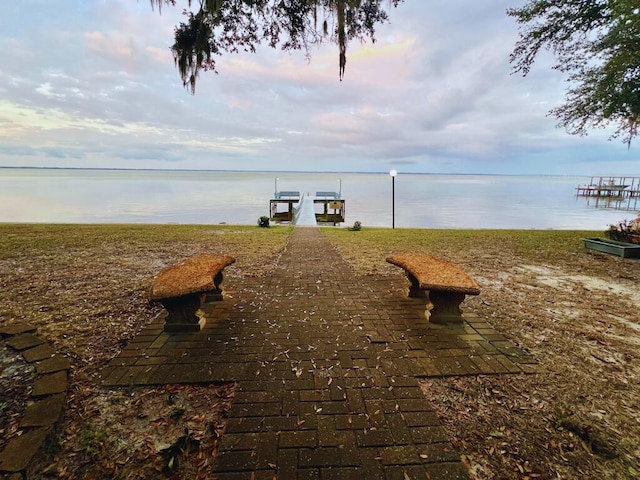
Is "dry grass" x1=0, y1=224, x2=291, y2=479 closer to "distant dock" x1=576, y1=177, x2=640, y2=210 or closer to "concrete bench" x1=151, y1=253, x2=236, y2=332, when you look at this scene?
"concrete bench" x1=151, y1=253, x2=236, y2=332

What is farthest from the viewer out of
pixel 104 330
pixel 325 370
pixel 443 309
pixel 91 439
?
pixel 443 309

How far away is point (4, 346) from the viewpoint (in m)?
2.90

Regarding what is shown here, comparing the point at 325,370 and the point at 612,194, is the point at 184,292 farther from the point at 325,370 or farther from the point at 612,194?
the point at 612,194

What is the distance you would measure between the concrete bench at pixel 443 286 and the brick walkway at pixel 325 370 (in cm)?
17

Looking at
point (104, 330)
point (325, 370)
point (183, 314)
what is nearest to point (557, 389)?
point (325, 370)

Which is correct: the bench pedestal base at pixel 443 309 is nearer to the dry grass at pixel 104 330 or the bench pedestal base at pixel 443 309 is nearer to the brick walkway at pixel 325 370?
the brick walkway at pixel 325 370

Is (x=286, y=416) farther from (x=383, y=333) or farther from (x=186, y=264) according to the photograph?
(x=186, y=264)

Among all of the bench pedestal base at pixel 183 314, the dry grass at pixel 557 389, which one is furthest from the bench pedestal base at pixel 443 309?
the bench pedestal base at pixel 183 314

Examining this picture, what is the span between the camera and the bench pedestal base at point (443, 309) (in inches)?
132

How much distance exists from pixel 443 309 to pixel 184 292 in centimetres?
277

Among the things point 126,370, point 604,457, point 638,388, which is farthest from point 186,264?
point 638,388

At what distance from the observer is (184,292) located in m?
2.89

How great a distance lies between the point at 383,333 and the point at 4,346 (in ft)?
12.3

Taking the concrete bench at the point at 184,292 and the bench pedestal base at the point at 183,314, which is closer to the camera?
the concrete bench at the point at 184,292
